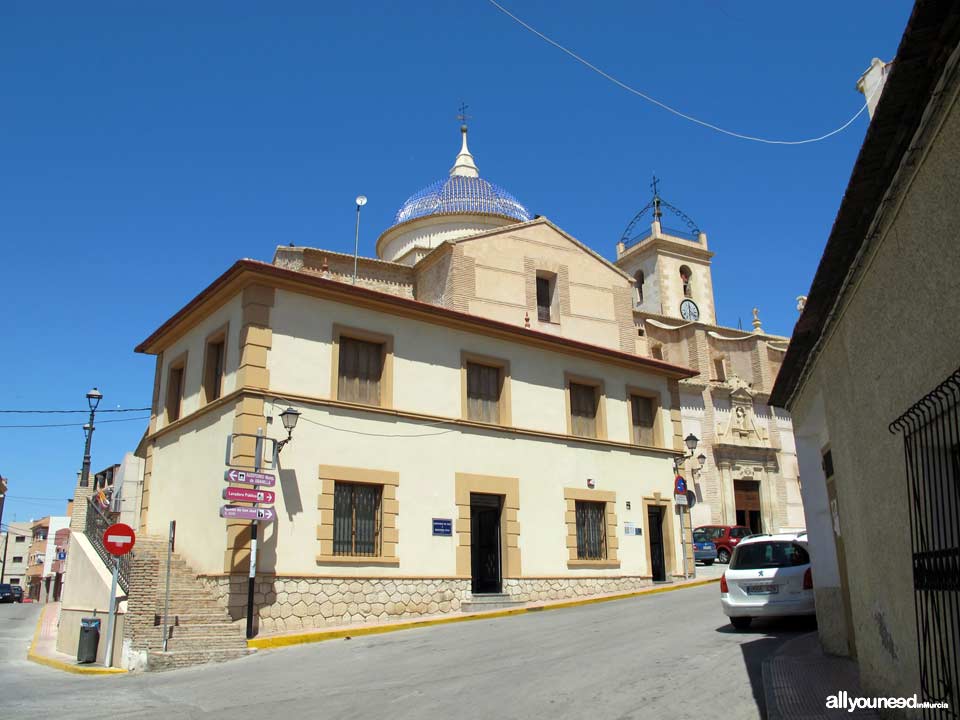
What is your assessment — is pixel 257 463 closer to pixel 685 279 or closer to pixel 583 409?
pixel 583 409

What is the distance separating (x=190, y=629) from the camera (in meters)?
13.0

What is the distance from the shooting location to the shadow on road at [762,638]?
7.90 m

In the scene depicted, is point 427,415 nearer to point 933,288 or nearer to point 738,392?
point 933,288

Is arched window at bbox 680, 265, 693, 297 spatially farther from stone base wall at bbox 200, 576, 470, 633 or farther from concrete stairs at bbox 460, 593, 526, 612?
stone base wall at bbox 200, 576, 470, 633

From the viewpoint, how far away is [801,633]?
11625 mm

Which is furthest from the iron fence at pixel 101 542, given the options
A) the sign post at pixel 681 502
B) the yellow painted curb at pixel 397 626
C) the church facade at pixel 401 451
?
the sign post at pixel 681 502

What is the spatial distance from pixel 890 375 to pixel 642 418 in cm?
Result: 1744

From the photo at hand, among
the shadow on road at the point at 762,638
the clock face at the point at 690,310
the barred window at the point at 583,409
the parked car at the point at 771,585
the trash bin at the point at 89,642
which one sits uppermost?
the clock face at the point at 690,310

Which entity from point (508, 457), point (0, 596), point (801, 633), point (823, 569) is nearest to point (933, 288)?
point (823, 569)

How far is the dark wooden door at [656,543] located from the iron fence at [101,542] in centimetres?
1340

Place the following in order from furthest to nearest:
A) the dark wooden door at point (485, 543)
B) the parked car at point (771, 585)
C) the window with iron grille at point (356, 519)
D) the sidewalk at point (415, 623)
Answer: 1. the dark wooden door at point (485, 543)
2. the window with iron grille at point (356, 519)
3. the sidewalk at point (415, 623)
4. the parked car at point (771, 585)

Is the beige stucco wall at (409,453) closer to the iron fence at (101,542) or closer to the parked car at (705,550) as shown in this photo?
the iron fence at (101,542)

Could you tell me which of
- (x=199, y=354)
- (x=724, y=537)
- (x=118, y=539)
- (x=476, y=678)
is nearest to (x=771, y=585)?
(x=476, y=678)

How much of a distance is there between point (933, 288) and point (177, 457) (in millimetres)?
16523
